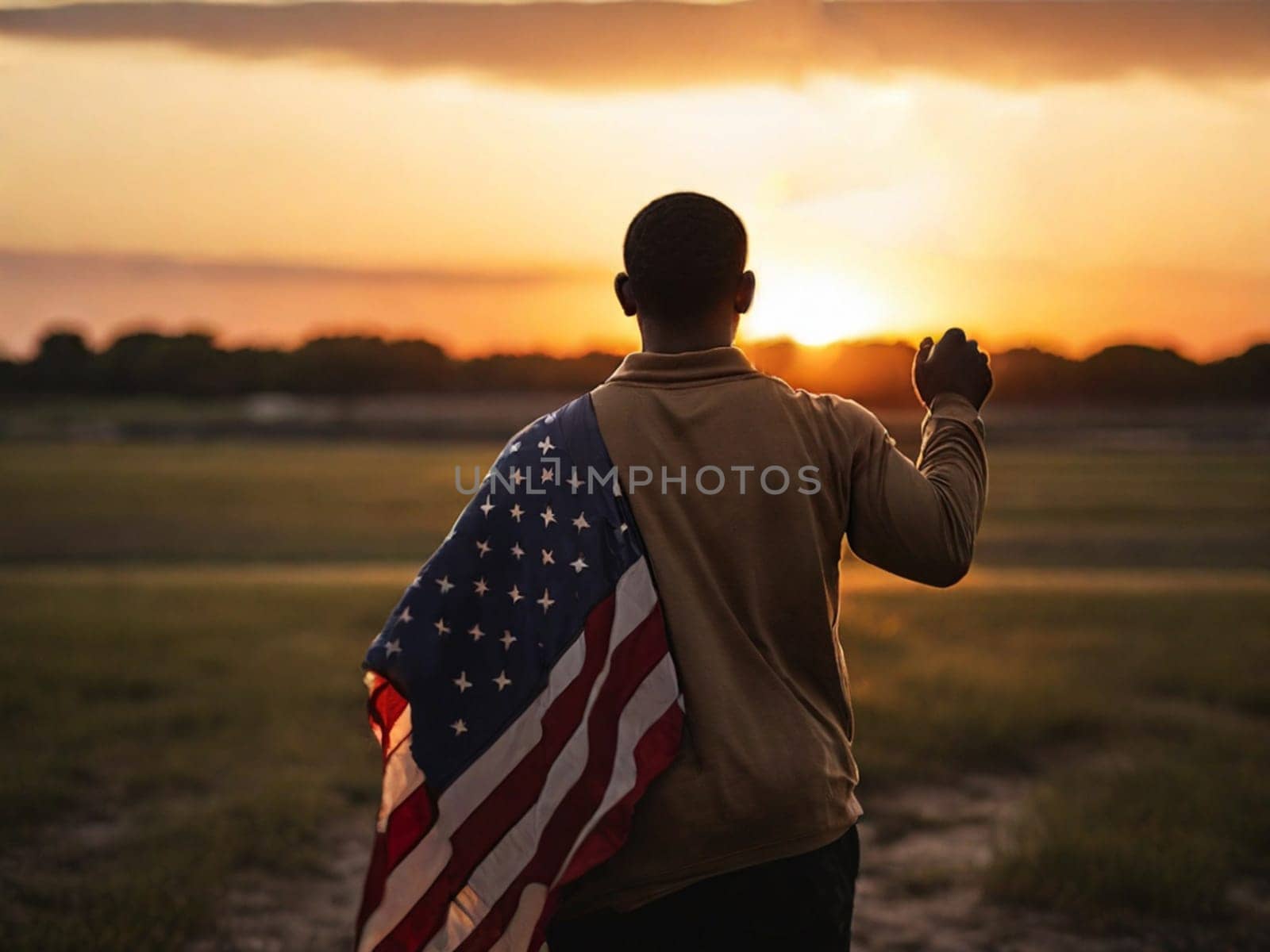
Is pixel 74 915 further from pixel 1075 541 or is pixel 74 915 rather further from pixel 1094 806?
pixel 1075 541

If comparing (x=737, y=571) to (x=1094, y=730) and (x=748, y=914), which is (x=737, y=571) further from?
(x=1094, y=730)

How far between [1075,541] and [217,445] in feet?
150

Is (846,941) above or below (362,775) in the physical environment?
above

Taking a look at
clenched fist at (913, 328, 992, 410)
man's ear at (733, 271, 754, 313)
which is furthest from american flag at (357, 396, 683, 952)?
clenched fist at (913, 328, 992, 410)

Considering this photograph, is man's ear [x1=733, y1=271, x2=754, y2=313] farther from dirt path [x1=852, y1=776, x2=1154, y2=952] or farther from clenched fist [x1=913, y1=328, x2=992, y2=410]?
dirt path [x1=852, y1=776, x2=1154, y2=952]

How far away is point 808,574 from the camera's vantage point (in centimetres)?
213

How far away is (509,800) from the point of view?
2.25m

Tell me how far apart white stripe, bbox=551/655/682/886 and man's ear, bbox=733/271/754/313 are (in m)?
0.64

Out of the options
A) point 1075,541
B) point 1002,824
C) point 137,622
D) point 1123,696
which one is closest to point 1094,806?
point 1002,824

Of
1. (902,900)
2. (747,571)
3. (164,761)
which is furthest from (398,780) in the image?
(164,761)

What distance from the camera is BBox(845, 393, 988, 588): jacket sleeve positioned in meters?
2.13

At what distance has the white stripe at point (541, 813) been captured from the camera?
2.10 metres

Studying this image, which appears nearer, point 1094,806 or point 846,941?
point 846,941

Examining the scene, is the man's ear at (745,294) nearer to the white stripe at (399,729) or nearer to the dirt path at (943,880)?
the white stripe at (399,729)
